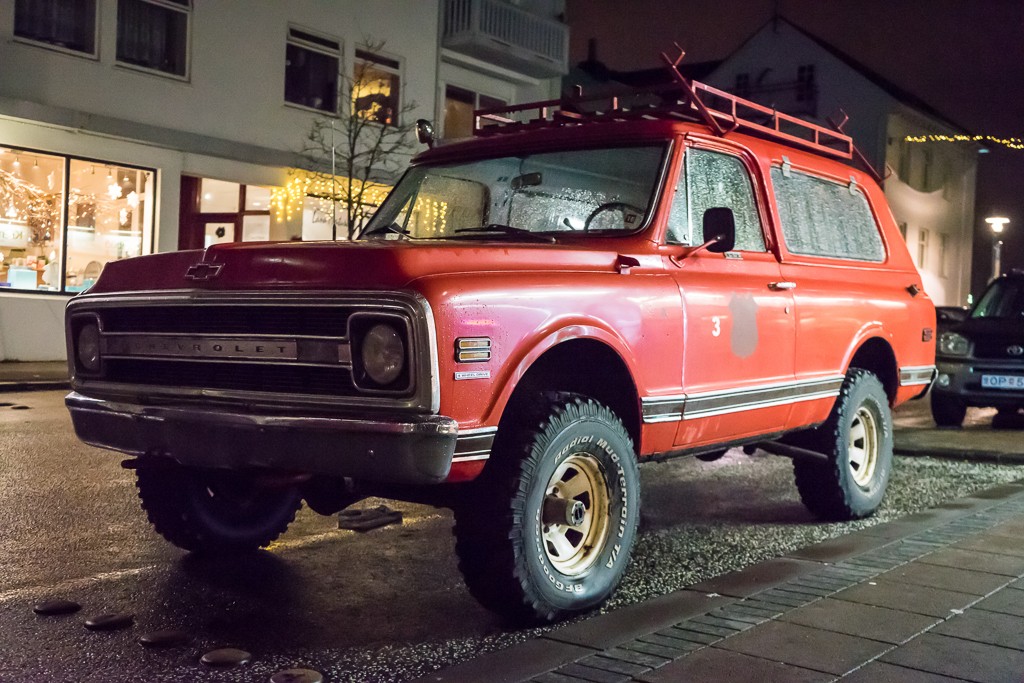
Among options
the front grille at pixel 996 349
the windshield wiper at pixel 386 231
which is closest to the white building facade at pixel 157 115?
the windshield wiper at pixel 386 231

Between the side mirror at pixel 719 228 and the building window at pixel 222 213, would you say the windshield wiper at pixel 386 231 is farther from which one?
the building window at pixel 222 213

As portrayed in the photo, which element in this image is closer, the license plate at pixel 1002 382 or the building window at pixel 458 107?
the license plate at pixel 1002 382

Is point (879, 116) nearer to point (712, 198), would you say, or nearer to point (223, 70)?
point (223, 70)

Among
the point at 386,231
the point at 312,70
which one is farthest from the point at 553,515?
the point at 312,70

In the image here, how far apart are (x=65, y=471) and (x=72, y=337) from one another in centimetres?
315

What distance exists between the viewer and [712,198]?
217 inches

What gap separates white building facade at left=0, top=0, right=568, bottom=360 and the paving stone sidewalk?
45.4 feet

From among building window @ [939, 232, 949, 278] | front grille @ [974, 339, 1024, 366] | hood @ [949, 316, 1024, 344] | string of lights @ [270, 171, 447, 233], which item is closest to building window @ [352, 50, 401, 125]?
string of lights @ [270, 171, 447, 233]

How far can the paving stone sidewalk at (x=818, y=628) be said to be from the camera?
3672 millimetres

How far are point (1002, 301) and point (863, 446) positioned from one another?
22.1 feet

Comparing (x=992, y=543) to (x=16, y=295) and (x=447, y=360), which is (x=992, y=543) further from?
(x=16, y=295)

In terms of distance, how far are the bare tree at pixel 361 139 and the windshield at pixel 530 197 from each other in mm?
13231

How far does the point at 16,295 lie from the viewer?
1627 centimetres

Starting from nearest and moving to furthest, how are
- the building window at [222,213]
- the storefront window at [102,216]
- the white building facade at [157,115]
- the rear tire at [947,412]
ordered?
the rear tire at [947,412] → the white building facade at [157,115] → the storefront window at [102,216] → the building window at [222,213]
